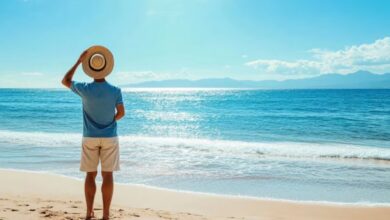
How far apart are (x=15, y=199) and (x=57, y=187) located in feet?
4.91

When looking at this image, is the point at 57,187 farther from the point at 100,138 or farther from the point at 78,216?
the point at 100,138

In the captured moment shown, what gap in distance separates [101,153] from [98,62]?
101 cm

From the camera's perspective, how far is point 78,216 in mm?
5031

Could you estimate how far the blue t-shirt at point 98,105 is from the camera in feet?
14.4

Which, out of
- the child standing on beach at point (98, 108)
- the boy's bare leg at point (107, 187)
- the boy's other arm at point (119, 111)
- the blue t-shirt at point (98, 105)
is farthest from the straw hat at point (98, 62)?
the boy's bare leg at point (107, 187)

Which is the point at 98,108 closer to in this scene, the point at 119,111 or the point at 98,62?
the point at 119,111

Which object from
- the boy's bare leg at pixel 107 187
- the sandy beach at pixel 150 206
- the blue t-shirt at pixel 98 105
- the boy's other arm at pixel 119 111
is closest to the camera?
the blue t-shirt at pixel 98 105

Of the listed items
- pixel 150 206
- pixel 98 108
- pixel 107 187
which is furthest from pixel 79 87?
pixel 150 206

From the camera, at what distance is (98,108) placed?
440cm

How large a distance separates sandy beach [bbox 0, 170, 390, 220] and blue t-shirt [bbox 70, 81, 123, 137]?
1.28m

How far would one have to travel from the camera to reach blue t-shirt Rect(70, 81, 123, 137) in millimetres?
4391

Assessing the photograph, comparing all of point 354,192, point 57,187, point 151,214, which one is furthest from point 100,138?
point 354,192

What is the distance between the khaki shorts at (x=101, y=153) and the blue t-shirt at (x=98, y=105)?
9 centimetres

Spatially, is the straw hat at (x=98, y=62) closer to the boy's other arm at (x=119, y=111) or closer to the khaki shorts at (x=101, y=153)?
the boy's other arm at (x=119, y=111)
